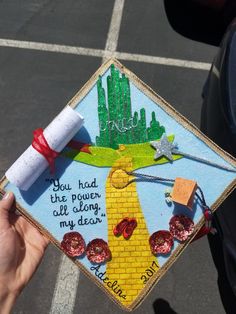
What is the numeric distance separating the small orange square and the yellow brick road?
241 millimetres

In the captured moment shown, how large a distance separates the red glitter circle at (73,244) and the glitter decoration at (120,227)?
0.66 ft

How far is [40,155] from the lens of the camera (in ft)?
7.85

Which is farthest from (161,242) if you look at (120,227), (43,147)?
(43,147)

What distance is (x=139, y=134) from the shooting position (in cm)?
254

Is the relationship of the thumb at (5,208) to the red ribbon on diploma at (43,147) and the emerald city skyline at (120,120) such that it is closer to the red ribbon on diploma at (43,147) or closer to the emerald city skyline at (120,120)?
the red ribbon on diploma at (43,147)

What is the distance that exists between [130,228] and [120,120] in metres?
0.65

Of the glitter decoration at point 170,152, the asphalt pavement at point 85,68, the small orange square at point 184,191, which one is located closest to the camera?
the small orange square at point 184,191

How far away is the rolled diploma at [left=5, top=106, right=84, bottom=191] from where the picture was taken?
2379 millimetres

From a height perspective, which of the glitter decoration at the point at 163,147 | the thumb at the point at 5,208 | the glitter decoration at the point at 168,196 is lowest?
the thumb at the point at 5,208

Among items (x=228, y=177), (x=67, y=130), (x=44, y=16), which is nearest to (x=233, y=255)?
(x=228, y=177)

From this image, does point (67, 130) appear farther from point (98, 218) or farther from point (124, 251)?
point (124, 251)

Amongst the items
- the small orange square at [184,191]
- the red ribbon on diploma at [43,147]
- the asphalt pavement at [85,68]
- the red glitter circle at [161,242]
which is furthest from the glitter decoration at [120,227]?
the asphalt pavement at [85,68]

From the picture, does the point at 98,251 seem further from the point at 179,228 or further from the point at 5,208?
the point at 5,208

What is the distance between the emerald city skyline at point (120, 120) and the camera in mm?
2533
